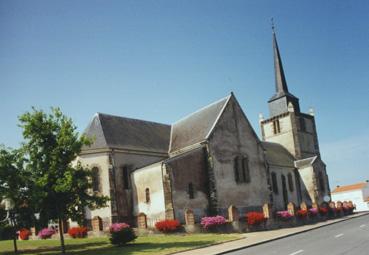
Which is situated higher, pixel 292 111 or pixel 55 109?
pixel 292 111

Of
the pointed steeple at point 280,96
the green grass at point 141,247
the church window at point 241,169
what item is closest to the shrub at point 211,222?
the green grass at point 141,247

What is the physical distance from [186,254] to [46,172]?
932 cm

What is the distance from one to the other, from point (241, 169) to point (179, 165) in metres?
7.53

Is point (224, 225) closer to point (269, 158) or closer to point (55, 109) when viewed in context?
point (55, 109)

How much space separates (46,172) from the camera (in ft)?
68.6

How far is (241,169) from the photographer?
36.0m

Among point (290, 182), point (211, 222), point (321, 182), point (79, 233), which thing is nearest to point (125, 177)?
Answer: point (79, 233)

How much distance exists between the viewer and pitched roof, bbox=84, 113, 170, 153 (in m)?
33.6

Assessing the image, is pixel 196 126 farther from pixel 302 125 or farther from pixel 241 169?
pixel 302 125

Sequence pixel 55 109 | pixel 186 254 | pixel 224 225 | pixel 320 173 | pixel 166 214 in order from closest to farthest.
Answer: pixel 186 254 → pixel 55 109 → pixel 224 225 → pixel 166 214 → pixel 320 173

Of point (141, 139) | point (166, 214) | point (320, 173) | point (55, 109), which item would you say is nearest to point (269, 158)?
point (320, 173)

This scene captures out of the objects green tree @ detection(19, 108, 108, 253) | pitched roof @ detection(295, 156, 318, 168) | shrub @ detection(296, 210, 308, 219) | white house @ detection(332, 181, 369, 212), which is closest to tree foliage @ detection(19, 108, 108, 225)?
green tree @ detection(19, 108, 108, 253)

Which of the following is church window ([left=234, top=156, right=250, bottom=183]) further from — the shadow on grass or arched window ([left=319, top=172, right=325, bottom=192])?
arched window ([left=319, top=172, right=325, bottom=192])

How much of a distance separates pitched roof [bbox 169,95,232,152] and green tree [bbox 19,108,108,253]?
570 inches
